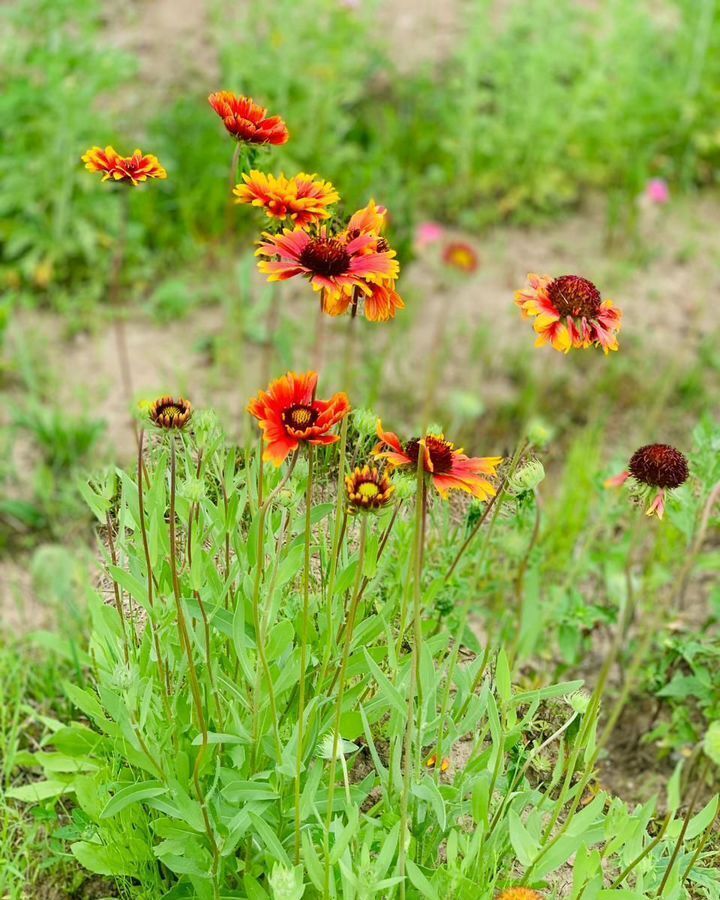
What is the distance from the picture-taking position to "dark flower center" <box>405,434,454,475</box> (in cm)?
138

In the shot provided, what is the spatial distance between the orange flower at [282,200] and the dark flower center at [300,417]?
251 mm

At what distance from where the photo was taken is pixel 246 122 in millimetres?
1482

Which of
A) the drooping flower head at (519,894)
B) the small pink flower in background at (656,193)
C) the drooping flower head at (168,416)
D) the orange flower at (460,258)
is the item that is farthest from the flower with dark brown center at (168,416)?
the small pink flower in background at (656,193)

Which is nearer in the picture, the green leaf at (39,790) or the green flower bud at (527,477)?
the green flower bud at (527,477)

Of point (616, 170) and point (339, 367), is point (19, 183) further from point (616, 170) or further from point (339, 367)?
point (616, 170)

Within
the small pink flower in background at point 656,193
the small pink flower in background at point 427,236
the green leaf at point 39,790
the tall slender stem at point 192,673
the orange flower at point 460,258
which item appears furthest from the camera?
the small pink flower in background at point 656,193

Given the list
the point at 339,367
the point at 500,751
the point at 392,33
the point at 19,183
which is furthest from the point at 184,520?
the point at 392,33

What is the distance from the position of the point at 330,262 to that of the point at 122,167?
1.18 feet

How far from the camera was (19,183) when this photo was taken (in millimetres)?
3869

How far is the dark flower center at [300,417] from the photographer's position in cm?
134

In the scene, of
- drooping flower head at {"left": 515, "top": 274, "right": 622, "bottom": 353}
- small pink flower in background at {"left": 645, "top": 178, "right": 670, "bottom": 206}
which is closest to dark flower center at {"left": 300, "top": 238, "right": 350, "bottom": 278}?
drooping flower head at {"left": 515, "top": 274, "right": 622, "bottom": 353}

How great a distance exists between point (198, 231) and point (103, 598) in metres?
2.45

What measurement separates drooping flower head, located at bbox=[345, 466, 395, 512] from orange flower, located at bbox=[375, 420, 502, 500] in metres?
0.05

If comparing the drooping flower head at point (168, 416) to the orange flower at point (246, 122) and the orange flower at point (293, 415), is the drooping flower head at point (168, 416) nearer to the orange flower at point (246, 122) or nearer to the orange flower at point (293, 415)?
the orange flower at point (293, 415)
